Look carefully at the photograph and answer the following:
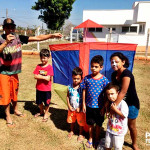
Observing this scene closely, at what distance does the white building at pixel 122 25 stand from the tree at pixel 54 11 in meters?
10.2

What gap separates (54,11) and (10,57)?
89.0 ft

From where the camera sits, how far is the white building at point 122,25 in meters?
17.0

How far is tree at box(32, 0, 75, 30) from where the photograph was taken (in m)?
27.7

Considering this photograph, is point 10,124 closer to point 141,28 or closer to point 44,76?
point 44,76

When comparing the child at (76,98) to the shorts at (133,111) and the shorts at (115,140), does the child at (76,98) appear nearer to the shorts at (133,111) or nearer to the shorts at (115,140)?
the shorts at (115,140)

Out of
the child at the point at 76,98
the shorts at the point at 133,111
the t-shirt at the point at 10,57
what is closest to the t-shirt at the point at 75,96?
the child at the point at 76,98

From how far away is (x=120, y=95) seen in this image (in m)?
2.24

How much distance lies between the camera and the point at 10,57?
122 inches

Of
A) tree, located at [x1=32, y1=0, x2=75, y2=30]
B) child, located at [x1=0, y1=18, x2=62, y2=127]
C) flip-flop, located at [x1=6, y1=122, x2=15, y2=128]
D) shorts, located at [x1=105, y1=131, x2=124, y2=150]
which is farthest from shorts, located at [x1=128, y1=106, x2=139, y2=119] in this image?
tree, located at [x1=32, y1=0, x2=75, y2=30]

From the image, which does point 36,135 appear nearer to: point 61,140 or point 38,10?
point 61,140

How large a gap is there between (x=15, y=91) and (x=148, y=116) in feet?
10.6

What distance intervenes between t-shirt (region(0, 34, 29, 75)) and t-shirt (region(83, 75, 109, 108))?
153 centimetres

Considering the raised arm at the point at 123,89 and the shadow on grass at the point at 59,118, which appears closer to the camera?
the raised arm at the point at 123,89

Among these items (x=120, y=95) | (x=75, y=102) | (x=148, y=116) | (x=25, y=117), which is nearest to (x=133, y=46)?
(x=120, y=95)
